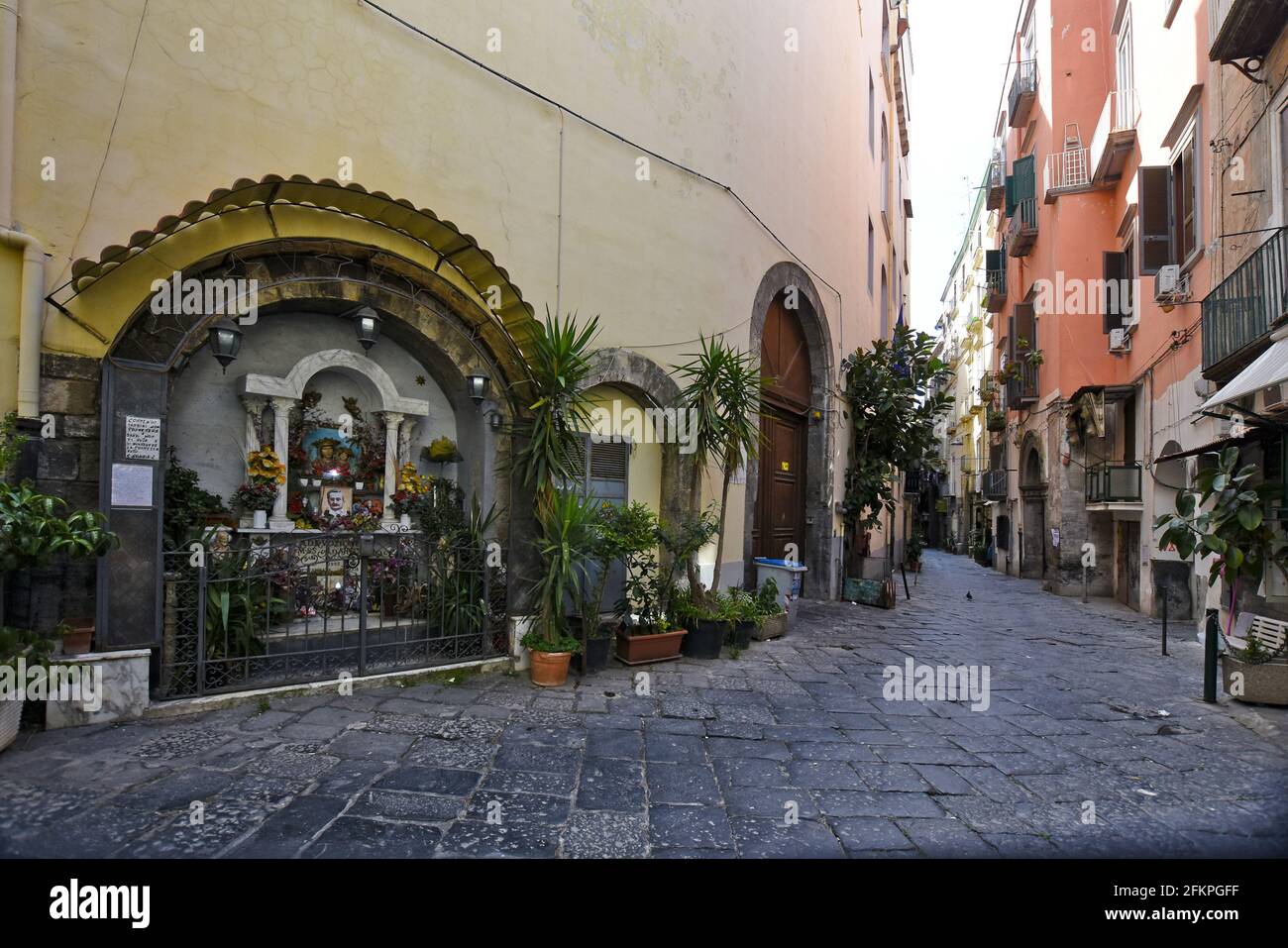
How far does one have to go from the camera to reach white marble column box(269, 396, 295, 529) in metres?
5.85

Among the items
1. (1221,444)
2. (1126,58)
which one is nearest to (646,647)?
(1221,444)

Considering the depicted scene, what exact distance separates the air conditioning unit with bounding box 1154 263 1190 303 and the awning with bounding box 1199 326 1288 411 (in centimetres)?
300

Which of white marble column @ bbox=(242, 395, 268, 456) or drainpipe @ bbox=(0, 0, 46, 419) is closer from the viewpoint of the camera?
drainpipe @ bbox=(0, 0, 46, 419)

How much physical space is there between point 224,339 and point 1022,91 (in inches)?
815

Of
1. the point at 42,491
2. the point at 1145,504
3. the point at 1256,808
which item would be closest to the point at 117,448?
the point at 42,491

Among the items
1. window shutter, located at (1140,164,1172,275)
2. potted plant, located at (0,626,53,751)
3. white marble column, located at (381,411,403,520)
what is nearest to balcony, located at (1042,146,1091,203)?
window shutter, located at (1140,164,1172,275)

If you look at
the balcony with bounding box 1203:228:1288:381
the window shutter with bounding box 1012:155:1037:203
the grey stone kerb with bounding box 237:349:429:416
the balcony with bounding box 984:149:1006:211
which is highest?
the balcony with bounding box 984:149:1006:211

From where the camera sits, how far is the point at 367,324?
581 centimetres

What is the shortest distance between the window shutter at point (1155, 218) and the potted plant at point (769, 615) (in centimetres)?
691

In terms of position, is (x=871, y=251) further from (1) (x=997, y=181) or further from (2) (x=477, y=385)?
(2) (x=477, y=385)

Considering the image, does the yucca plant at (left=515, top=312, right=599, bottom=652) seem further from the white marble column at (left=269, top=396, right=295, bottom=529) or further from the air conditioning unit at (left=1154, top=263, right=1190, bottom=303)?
the air conditioning unit at (left=1154, top=263, right=1190, bottom=303)

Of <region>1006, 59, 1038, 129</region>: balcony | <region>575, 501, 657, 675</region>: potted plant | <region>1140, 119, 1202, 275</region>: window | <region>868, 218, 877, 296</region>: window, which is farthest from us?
<region>1006, 59, 1038, 129</region>: balcony

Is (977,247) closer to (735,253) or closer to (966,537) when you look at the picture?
(966,537)
